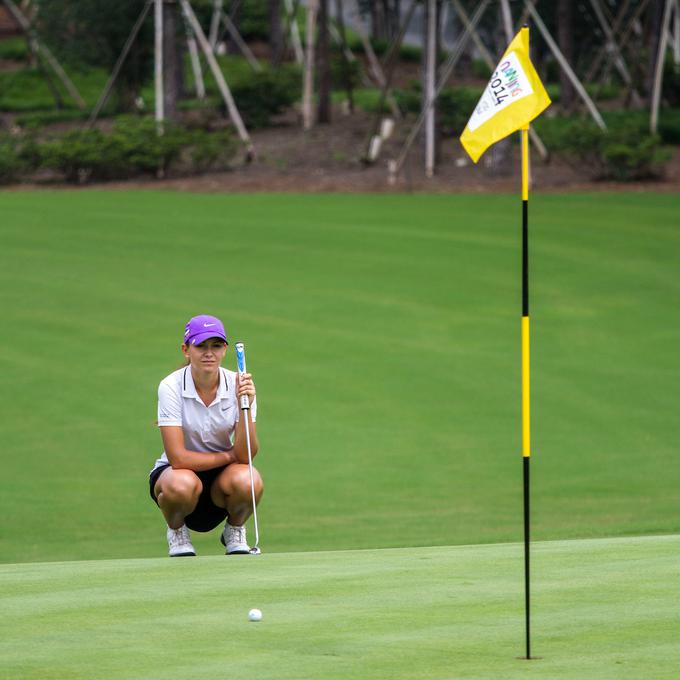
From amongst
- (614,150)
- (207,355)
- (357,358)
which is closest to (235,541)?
(207,355)

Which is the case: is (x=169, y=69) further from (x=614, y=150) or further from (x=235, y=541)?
(x=235, y=541)

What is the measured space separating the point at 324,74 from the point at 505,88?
3451cm

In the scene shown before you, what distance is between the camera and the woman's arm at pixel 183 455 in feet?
26.8

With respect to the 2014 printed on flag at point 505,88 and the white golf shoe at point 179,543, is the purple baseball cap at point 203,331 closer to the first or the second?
the white golf shoe at point 179,543

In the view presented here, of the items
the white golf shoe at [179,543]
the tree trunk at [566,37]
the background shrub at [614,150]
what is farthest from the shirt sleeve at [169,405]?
the tree trunk at [566,37]

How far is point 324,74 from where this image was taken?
4006 centimetres

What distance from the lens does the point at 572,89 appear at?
148ft

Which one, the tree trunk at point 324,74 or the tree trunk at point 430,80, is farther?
the tree trunk at point 324,74

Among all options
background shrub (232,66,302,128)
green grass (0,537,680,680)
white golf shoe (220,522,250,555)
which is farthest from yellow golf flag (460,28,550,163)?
background shrub (232,66,302,128)

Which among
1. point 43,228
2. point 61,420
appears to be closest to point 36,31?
point 43,228

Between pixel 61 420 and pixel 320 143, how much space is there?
22722mm

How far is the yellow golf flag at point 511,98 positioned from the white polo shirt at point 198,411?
8.41 feet

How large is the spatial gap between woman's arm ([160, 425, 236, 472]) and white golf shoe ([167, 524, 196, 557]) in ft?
1.31

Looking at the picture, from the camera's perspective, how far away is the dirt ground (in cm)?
3162
